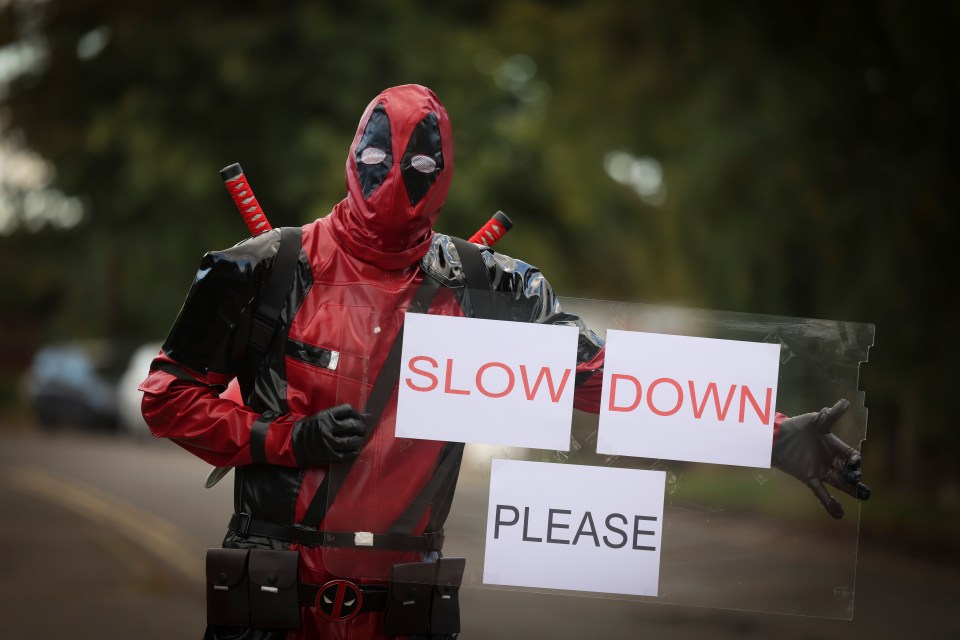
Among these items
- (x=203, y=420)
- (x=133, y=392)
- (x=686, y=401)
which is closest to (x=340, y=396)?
(x=203, y=420)

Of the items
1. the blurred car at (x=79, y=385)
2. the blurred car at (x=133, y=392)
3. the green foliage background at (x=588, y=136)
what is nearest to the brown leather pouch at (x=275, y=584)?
the green foliage background at (x=588, y=136)

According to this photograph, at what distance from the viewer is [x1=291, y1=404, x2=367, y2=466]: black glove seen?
3.09 metres

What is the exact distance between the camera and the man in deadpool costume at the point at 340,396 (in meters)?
3.17

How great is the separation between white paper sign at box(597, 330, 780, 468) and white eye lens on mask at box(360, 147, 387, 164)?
2.26 ft

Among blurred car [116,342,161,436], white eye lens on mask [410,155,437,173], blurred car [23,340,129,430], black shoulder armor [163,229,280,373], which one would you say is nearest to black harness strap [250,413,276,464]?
black shoulder armor [163,229,280,373]

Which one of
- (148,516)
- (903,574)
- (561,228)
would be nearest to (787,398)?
(903,574)

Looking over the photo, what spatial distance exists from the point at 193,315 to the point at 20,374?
34671mm

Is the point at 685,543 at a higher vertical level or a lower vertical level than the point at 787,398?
lower

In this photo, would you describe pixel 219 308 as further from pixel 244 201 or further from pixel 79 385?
pixel 79 385

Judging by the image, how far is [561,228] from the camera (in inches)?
827

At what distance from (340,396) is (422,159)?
583 mm

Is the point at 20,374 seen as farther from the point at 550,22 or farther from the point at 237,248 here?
the point at 237,248

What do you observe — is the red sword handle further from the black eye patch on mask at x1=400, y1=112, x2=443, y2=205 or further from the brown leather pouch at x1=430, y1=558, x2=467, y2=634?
the brown leather pouch at x1=430, y1=558, x2=467, y2=634

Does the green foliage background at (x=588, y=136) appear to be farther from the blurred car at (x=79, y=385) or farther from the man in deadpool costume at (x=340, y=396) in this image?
the man in deadpool costume at (x=340, y=396)
